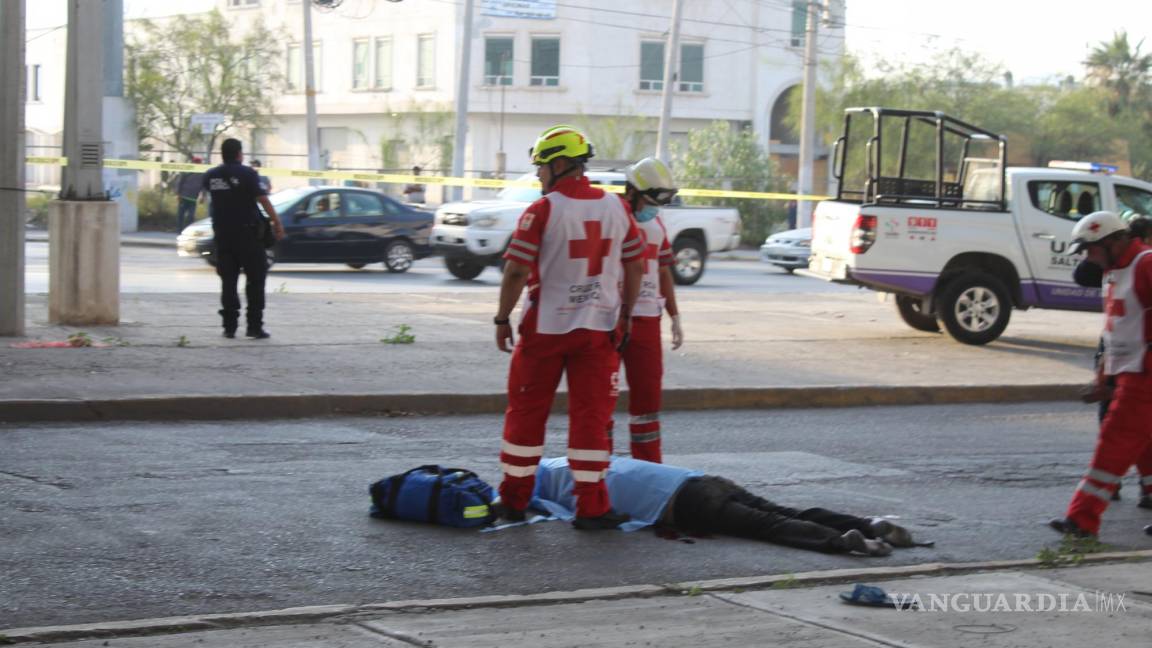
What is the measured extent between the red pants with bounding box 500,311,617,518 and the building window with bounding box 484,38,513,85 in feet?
185

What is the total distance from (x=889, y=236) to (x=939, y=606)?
10547 mm

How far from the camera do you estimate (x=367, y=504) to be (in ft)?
24.4

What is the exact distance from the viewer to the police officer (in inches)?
529

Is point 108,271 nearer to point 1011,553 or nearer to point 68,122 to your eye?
point 68,122

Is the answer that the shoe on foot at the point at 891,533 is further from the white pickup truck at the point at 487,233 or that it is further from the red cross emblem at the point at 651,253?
Result: the white pickup truck at the point at 487,233

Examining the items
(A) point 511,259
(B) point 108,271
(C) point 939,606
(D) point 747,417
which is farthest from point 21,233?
(C) point 939,606

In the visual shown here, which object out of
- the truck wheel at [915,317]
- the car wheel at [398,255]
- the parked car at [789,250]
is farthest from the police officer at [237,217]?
the parked car at [789,250]

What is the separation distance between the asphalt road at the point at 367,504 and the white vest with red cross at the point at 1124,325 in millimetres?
937

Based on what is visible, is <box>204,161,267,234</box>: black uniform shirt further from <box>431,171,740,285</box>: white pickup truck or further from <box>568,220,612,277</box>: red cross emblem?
<box>431,171,740,285</box>: white pickup truck

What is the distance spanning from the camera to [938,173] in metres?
16.4

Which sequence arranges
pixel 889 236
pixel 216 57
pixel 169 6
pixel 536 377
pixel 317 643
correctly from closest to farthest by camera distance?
1. pixel 317 643
2. pixel 536 377
3. pixel 889 236
4. pixel 216 57
5. pixel 169 6

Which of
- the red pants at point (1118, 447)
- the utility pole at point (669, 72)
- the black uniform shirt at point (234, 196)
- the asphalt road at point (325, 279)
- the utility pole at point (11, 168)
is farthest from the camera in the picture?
the utility pole at point (669, 72)

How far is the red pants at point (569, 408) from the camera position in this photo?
6.99m

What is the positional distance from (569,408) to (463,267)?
704 inches
